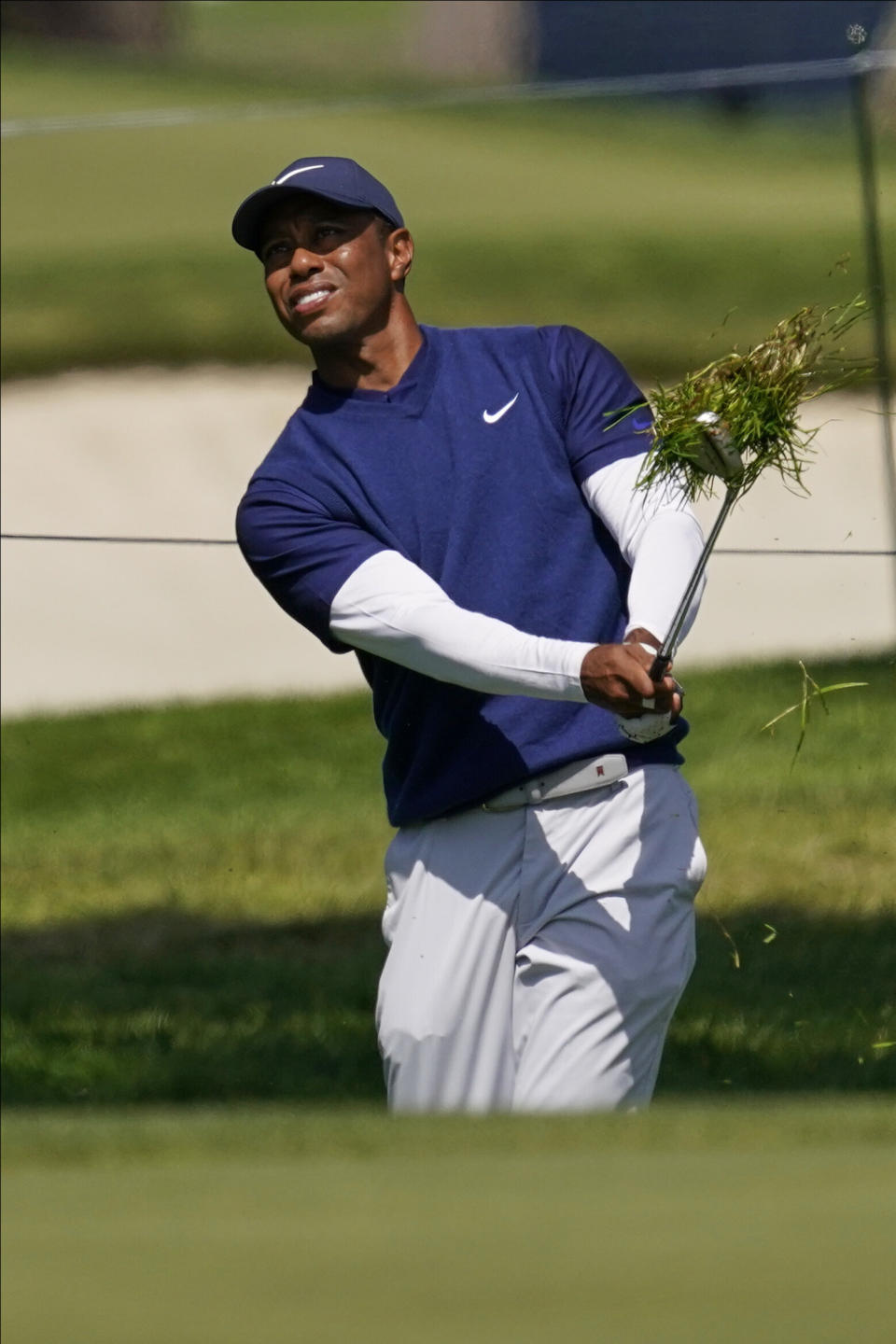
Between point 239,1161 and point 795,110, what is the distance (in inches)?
561

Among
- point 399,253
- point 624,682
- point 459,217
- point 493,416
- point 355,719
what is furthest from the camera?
point 459,217

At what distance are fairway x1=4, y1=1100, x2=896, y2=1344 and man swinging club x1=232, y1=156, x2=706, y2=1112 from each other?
516mm

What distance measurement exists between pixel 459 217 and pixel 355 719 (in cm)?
775

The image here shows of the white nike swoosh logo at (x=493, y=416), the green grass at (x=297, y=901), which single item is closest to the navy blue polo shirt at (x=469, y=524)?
the white nike swoosh logo at (x=493, y=416)

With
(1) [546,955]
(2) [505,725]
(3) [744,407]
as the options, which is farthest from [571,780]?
(3) [744,407]

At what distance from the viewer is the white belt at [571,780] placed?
336cm

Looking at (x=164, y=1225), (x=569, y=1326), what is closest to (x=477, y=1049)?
(x=164, y=1225)

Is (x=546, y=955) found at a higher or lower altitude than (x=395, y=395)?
lower

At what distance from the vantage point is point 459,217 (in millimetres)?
16688

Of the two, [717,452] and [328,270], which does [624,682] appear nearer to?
[717,452]

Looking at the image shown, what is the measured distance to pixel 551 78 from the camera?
51.5 feet

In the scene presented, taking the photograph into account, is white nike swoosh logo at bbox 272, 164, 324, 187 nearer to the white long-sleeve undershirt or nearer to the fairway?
the white long-sleeve undershirt

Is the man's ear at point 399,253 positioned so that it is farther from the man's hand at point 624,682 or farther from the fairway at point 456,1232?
the fairway at point 456,1232

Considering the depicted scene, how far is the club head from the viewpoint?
327cm
